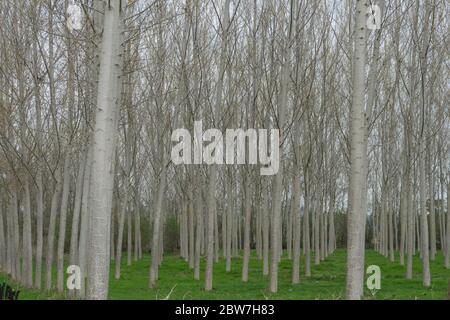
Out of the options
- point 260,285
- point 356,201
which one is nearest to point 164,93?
point 260,285

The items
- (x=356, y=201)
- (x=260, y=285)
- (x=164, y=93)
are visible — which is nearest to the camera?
(x=356, y=201)

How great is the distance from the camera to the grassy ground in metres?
10.0

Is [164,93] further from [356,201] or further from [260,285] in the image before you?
[356,201]

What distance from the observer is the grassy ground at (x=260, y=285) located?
32.9 ft

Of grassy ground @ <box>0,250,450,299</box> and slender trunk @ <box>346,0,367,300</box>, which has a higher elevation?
slender trunk @ <box>346,0,367,300</box>

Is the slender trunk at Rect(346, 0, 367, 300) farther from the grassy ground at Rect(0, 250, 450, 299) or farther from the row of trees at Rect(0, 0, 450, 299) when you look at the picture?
the grassy ground at Rect(0, 250, 450, 299)

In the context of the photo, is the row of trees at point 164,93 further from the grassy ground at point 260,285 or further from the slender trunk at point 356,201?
the grassy ground at point 260,285

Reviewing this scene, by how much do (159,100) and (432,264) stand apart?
9.49 meters

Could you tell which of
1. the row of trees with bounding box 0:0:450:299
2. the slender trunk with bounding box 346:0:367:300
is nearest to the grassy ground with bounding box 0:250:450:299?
the row of trees with bounding box 0:0:450:299

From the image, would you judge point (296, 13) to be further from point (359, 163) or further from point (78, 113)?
point (359, 163)

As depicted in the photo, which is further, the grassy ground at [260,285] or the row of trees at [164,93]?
the grassy ground at [260,285]

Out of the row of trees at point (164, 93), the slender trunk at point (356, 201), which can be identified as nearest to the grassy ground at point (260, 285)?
the row of trees at point (164, 93)

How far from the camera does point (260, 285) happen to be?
1245 cm
